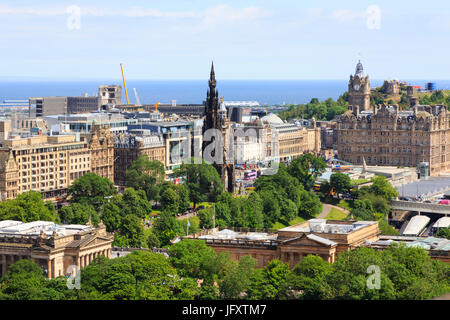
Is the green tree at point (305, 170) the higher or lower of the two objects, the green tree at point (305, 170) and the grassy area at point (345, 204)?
the higher

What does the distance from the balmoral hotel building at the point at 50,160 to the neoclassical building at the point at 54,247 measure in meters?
39.7

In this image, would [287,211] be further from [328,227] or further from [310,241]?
[310,241]

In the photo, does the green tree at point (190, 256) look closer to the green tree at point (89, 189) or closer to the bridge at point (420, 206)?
the green tree at point (89, 189)

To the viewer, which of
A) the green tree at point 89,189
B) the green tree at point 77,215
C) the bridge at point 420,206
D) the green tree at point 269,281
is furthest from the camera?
the bridge at point 420,206

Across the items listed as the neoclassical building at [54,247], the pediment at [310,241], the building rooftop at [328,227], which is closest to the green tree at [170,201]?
the building rooftop at [328,227]

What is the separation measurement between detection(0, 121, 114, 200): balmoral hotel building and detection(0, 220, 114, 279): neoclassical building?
39.7 m

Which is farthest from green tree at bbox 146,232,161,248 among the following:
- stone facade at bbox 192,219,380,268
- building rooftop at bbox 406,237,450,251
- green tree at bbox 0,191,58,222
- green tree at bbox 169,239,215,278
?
building rooftop at bbox 406,237,450,251

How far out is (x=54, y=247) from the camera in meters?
101

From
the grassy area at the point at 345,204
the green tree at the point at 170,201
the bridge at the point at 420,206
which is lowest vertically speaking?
the grassy area at the point at 345,204

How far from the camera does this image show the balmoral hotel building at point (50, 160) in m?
147

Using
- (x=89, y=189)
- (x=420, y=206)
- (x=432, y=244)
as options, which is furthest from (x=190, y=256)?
(x=420, y=206)

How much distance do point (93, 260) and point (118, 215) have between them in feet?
98.0

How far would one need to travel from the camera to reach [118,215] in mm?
130750

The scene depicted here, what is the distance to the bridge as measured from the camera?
162875 millimetres
